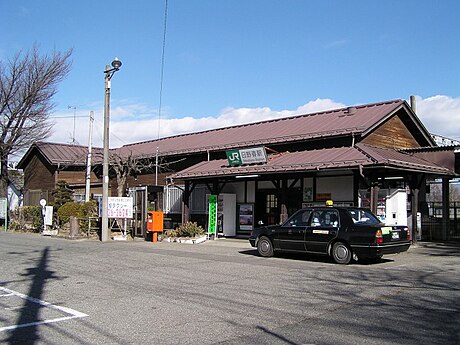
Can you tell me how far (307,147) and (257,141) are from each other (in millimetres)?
3001

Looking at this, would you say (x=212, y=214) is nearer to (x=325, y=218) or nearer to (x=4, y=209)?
(x=325, y=218)

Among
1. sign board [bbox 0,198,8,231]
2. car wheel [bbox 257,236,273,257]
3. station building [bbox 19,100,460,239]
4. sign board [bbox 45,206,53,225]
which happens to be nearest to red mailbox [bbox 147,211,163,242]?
station building [bbox 19,100,460,239]

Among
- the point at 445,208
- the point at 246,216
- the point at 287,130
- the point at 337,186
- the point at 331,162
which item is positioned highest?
the point at 287,130

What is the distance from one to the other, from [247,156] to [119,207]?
21.6 ft

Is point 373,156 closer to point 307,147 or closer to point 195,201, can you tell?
point 307,147

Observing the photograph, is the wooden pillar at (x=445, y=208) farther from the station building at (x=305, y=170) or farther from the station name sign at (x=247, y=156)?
the station name sign at (x=247, y=156)

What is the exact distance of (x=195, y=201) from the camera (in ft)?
83.9

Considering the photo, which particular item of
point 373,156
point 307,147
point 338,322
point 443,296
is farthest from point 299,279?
point 307,147

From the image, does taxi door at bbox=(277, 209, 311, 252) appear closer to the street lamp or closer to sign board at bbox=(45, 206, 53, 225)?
the street lamp

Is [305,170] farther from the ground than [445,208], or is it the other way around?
[305,170]

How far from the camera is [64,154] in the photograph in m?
36.5

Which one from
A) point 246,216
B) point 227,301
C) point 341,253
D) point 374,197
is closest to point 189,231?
point 246,216

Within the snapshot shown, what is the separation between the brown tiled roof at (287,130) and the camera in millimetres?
20586

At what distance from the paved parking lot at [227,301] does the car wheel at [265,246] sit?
2.73 feet
